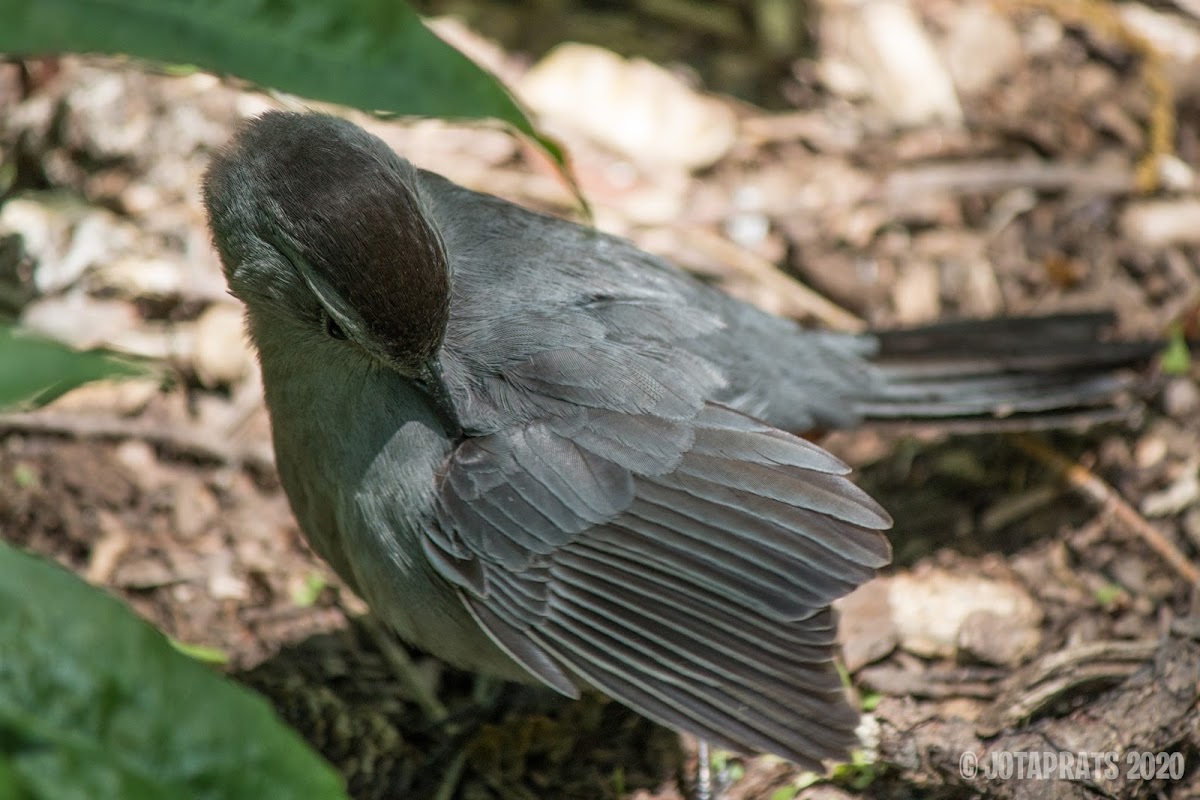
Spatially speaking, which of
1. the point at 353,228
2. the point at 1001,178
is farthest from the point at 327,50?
the point at 1001,178

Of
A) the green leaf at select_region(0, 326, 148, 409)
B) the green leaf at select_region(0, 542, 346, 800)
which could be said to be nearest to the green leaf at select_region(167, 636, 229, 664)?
the green leaf at select_region(0, 542, 346, 800)

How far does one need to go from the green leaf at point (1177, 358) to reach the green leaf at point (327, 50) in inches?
150

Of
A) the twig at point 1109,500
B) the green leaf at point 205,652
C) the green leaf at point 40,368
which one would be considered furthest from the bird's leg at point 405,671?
the green leaf at point 40,368

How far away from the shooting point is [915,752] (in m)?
4.16

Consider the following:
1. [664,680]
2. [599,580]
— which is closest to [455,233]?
[599,580]

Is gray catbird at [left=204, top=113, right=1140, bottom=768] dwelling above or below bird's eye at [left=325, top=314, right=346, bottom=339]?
below

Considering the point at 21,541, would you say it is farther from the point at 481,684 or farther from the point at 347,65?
the point at 347,65

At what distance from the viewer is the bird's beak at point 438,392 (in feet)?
12.6

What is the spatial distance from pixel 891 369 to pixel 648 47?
8.77 feet

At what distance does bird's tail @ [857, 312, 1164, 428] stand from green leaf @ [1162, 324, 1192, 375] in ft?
1.08

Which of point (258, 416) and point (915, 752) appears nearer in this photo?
point (915, 752)

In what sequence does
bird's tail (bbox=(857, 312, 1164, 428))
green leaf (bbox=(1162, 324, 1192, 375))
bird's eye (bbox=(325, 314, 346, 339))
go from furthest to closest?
green leaf (bbox=(1162, 324, 1192, 375))
bird's tail (bbox=(857, 312, 1164, 428))
bird's eye (bbox=(325, 314, 346, 339))

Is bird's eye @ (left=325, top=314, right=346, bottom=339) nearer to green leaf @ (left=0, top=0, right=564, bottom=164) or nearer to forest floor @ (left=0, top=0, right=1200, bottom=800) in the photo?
green leaf @ (left=0, top=0, right=564, bottom=164)

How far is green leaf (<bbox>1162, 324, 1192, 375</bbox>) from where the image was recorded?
549cm
